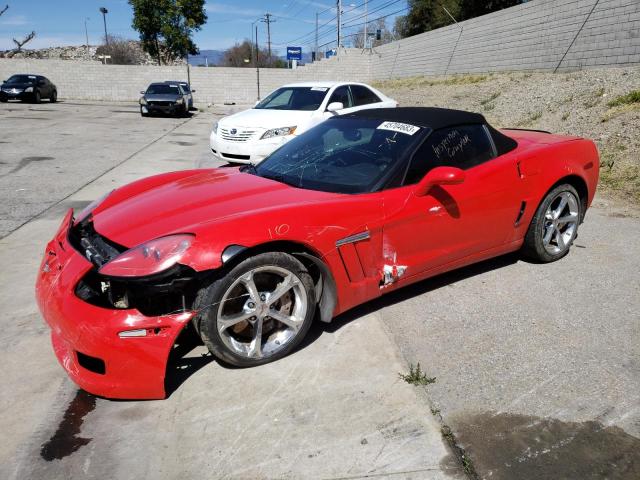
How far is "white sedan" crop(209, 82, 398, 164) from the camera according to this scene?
833 cm

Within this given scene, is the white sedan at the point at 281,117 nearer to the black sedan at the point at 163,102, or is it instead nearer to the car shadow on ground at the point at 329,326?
the car shadow on ground at the point at 329,326

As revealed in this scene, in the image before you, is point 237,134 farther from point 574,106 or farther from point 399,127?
point 574,106

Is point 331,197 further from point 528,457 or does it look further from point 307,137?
point 528,457

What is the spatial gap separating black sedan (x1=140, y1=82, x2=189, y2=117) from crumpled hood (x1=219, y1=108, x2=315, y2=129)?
528 inches

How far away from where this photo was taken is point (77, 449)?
231 centimetres

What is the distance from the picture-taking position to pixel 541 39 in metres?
17.1

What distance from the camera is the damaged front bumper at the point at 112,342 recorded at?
248 cm

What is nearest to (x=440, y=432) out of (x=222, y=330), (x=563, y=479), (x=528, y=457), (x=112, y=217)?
(x=528, y=457)

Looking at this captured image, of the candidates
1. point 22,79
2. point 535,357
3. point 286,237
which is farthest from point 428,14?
point 286,237

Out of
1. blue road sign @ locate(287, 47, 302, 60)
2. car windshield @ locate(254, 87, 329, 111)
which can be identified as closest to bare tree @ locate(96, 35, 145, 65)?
blue road sign @ locate(287, 47, 302, 60)

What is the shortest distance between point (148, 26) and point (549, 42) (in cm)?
3706

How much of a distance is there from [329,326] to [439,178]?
3.92ft

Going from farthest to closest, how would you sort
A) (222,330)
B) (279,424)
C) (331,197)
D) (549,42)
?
(549,42) → (331,197) → (222,330) → (279,424)

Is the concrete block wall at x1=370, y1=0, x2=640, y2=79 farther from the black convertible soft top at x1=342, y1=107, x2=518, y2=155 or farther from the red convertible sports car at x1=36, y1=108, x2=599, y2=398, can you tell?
the red convertible sports car at x1=36, y1=108, x2=599, y2=398
